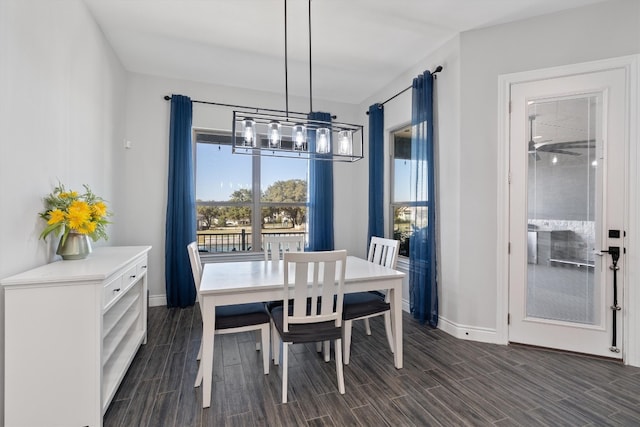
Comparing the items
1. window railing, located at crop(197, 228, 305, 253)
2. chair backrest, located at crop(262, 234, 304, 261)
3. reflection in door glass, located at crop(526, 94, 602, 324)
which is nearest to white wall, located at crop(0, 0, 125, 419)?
window railing, located at crop(197, 228, 305, 253)

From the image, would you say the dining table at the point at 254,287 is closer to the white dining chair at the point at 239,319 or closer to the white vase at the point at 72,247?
the white dining chair at the point at 239,319

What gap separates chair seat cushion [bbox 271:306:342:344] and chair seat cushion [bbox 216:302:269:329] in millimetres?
185

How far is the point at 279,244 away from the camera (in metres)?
3.32

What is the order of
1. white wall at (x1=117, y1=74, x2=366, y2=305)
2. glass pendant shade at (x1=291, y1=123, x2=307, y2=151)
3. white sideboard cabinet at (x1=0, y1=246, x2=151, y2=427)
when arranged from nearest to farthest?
white sideboard cabinet at (x1=0, y1=246, x2=151, y2=427) < glass pendant shade at (x1=291, y1=123, x2=307, y2=151) < white wall at (x1=117, y1=74, x2=366, y2=305)

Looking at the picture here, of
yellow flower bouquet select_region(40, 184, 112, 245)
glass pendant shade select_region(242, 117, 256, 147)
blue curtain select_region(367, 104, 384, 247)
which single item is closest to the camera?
yellow flower bouquet select_region(40, 184, 112, 245)

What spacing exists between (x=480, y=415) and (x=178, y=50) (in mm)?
4293

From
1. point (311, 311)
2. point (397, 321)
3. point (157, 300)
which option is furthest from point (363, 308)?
point (157, 300)

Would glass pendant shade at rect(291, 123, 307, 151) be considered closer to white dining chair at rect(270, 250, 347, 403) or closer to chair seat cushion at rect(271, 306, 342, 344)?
white dining chair at rect(270, 250, 347, 403)

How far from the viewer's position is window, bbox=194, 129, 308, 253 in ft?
14.0

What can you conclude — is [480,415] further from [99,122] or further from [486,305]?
A: [99,122]

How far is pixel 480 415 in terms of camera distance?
6.10 feet

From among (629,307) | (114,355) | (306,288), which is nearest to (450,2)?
(306,288)

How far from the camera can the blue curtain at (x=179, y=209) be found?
150 inches

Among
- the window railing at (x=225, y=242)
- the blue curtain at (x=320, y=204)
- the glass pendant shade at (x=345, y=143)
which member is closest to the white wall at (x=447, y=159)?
the glass pendant shade at (x=345, y=143)
